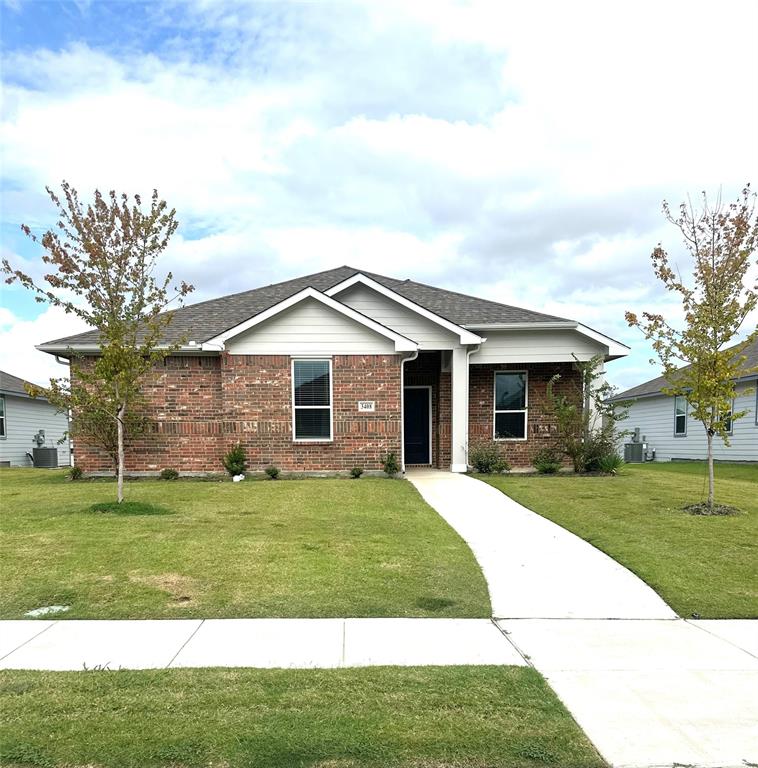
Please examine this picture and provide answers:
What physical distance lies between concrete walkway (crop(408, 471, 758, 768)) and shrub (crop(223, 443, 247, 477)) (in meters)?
7.29

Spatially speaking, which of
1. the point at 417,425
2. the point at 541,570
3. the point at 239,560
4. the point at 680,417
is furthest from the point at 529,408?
the point at 680,417

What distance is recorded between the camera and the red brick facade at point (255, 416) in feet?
45.0

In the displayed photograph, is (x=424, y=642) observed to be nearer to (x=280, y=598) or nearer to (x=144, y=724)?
(x=280, y=598)

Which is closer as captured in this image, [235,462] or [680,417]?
[235,462]

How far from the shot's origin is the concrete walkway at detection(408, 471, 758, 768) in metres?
3.16

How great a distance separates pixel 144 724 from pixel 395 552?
4.16m

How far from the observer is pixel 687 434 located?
25609 millimetres

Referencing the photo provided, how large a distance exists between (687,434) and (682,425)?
608mm

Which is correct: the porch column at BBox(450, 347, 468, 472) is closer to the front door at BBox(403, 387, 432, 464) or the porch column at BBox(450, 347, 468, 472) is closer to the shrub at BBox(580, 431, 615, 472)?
the front door at BBox(403, 387, 432, 464)

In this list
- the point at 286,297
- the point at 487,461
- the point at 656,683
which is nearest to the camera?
the point at 656,683

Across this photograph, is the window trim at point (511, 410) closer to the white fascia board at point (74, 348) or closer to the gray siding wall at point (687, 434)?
the gray siding wall at point (687, 434)

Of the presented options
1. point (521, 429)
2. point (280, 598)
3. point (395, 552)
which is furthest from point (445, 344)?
point (280, 598)

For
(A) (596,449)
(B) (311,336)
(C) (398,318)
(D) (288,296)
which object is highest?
(D) (288,296)

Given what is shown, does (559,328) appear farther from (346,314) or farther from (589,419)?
(346,314)
